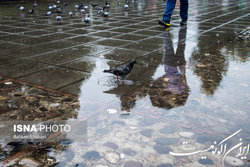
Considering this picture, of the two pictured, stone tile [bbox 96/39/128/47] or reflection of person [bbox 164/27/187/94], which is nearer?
reflection of person [bbox 164/27/187/94]

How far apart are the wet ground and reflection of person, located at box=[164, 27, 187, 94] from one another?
2cm

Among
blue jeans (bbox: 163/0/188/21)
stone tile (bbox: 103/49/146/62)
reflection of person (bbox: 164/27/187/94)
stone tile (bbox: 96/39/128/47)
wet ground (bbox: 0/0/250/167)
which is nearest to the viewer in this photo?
wet ground (bbox: 0/0/250/167)

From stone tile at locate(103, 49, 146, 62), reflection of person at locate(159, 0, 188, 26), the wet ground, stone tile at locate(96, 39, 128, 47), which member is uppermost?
reflection of person at locate(159, 0, 188, 26)

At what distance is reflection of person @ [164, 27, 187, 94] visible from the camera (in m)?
3.97

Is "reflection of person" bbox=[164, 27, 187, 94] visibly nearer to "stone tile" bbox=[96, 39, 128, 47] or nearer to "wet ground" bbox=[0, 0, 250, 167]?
"wet ground" bbox=[0, 0, 250, 167]

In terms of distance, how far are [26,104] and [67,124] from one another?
794 mm

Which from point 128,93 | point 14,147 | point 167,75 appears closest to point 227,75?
point 167,75

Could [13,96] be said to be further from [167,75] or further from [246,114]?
[246,114]

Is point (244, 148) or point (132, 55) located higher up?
point (132, 55)

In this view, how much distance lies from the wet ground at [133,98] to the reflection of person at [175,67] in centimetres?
2

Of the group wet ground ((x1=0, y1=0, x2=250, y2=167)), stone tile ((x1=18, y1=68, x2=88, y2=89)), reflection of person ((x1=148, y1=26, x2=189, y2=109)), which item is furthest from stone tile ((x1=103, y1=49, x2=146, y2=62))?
stone tile ((x1=18, y1=68, x2=88, y2=89))

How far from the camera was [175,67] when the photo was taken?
483 centimetres

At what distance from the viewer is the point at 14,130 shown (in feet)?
9.20

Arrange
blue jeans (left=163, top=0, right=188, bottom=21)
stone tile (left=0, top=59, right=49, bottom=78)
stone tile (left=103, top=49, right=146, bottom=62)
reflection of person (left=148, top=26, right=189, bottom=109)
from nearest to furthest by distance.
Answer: reflection of person (left=148, top=26, right=189, bottom=109)
stone tile (left=0, top=59, right=49, bottom=78)
stone tile (left=103, top=49, right=146, bottom=62)
blue jeans (left=163, top=0, right=188, bottom=21)
